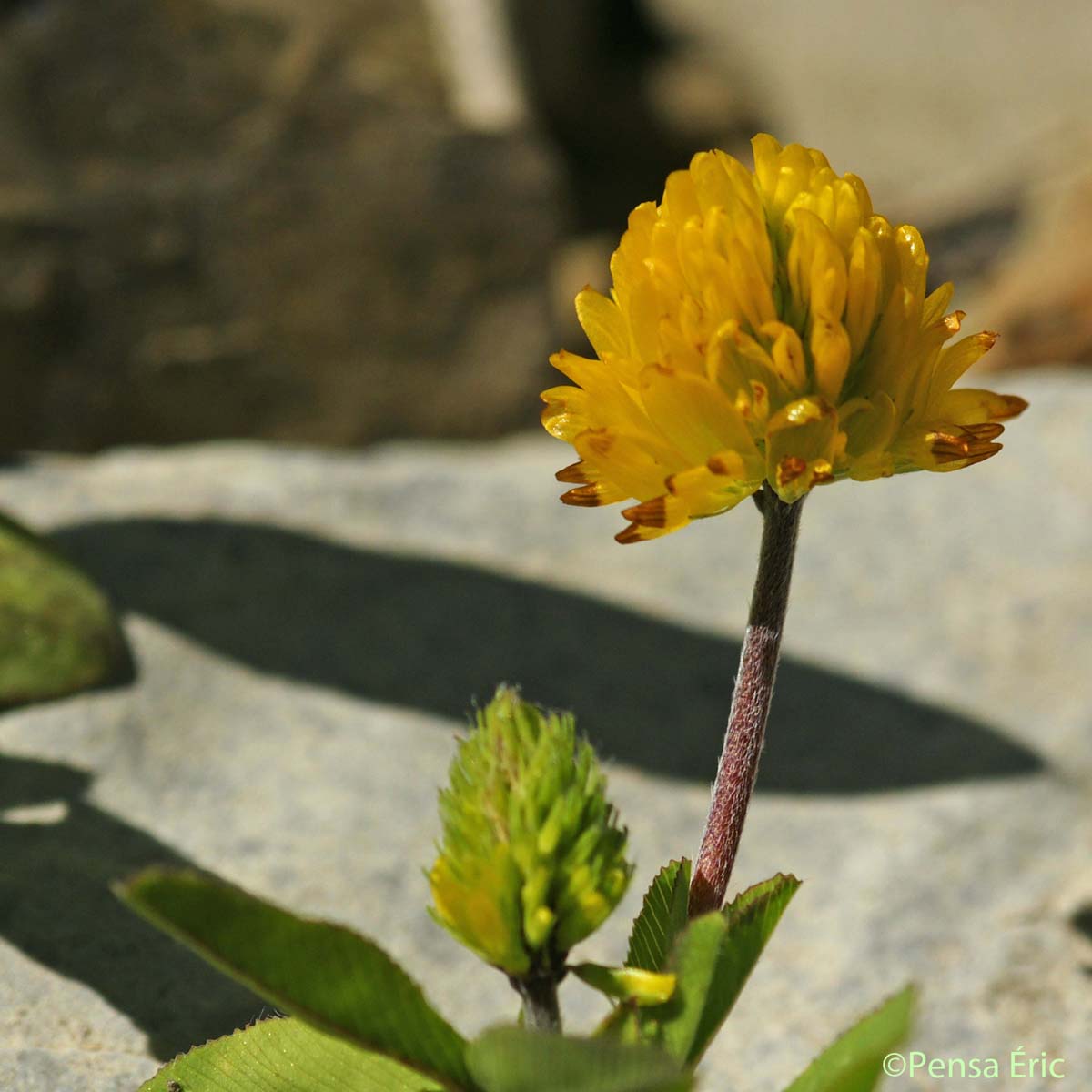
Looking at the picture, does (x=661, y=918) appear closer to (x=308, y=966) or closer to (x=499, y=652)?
(x=308, y=966)

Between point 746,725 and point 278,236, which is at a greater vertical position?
point 278,236

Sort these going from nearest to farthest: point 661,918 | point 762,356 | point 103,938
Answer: point 762,356 → point 661,918 → point 103,938

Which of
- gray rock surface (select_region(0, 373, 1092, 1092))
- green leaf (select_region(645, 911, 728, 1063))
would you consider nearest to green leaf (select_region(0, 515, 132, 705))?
gray rock surface (select_region(0, 373, 1092, 1092))

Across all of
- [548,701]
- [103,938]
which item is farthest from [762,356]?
[548,701]

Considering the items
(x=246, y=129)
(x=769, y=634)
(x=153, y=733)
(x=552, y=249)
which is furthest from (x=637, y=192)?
(x=769, y=634)

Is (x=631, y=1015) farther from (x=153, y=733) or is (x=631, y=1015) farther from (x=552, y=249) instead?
(x=552, y=249)

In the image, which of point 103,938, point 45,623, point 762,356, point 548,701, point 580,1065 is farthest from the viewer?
point 548,701

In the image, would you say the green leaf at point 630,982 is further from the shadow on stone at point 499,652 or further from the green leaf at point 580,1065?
the shadow on stone at point 499,652
